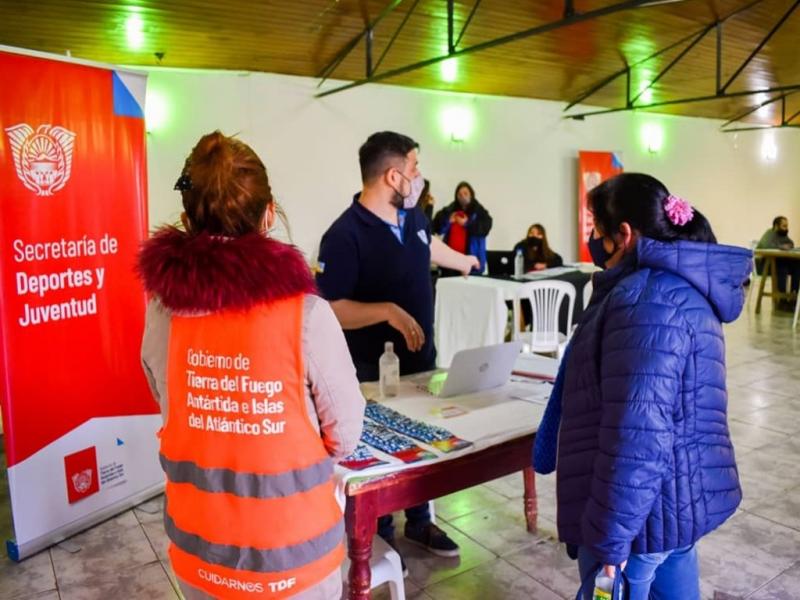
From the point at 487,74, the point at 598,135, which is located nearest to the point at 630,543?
the point at 487,74

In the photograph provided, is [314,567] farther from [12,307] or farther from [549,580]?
[12,307]

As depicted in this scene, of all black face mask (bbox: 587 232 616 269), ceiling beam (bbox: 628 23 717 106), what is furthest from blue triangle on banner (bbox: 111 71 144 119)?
ceiling beam (bbox: 628 23 717 106)

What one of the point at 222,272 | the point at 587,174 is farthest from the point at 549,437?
the point at 587,174

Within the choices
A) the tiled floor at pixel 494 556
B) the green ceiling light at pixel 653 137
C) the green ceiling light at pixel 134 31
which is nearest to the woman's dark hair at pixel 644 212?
the tiled floor at pixel 494 556

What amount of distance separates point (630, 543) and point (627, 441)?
24cm

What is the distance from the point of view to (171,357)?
4.13 feet

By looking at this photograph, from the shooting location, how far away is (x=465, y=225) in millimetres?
7852

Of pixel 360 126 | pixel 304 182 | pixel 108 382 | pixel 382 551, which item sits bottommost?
pixel 382 551

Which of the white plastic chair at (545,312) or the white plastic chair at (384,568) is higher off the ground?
the white plastic chair at (545,312)

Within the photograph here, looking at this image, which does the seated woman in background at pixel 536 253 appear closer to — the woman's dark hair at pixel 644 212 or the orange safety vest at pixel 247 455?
the woman's dark hair at pixel 644 212

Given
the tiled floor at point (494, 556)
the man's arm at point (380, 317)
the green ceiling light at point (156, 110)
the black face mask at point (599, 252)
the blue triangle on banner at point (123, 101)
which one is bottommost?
the tiled floor at point (494, 556)

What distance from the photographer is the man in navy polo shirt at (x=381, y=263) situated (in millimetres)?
2375

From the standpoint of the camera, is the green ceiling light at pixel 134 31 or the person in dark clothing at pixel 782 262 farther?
the person in dark clothing at pixel 782 262

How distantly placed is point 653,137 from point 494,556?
9.73 meters
